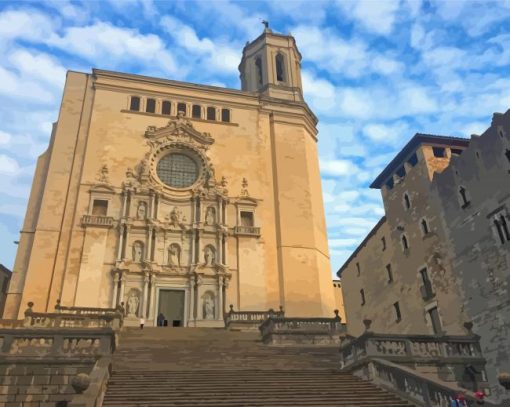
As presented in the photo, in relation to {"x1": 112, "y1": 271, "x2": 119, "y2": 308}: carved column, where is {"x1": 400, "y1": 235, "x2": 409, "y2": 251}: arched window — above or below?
above

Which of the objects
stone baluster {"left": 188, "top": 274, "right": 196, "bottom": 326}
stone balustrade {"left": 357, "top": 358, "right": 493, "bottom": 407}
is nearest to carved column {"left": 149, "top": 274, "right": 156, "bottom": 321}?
stone baluster {"left": 188, "top": 274, "right": 196, "bottom": 326}

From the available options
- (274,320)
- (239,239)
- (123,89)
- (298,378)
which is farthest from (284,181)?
(298,378)

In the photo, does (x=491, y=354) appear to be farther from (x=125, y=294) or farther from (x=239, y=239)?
(x=125, y=294)

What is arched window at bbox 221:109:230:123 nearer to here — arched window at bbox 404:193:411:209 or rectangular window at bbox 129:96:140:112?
rectangular window at bbox 129:96:140:112

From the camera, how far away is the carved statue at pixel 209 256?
29.9 metres

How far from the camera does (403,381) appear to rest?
37.8 feet

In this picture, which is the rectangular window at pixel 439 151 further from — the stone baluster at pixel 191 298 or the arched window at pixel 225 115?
the stone baluster at pixel 191 298

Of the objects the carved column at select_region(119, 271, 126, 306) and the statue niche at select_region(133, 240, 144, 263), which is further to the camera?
the statue niche at select_region(133, 240, 144, 263)

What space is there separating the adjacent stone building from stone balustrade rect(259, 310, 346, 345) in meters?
7.11

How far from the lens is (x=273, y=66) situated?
134 ft

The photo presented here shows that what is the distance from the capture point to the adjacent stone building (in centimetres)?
2138

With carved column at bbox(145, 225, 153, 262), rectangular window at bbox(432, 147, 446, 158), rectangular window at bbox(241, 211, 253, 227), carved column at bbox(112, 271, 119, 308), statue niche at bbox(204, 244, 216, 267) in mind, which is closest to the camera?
carved column at bbox(112, 271, 119, 308)

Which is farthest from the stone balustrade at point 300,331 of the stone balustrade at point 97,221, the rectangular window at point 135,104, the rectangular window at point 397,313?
the rectangular window at point 135,104

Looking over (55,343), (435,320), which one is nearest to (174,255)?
(435,320)
